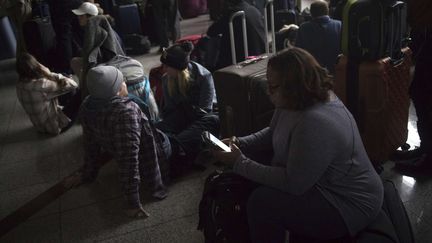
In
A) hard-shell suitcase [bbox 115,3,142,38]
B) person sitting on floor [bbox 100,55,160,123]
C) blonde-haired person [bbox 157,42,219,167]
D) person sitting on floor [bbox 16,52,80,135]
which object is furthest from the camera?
hard-shell suitcase [bbox 115,3,142,38]

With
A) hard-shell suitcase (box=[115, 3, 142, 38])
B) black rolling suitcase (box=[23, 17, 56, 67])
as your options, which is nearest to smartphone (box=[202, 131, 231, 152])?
black rolling suitcase (box=[23, 17, 56, 67])

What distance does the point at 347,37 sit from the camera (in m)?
2.28

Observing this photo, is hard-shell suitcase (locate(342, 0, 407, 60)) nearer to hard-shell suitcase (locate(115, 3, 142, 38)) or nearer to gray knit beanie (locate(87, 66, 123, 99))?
gray knit beanie (locate(87, 66, 123, 99))

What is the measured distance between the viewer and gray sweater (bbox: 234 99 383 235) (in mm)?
1460

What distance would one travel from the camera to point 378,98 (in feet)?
7.57

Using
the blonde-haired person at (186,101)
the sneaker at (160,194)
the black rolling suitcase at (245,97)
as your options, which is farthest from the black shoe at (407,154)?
the sneaker at (160,194)

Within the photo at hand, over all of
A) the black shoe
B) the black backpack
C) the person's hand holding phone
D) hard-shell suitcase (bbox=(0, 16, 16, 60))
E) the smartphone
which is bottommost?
the black shoe

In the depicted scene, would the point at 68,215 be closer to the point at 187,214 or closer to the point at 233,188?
the point at 187,214

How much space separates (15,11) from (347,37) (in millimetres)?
4568

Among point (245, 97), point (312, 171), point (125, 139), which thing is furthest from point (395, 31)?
point (125, 139)

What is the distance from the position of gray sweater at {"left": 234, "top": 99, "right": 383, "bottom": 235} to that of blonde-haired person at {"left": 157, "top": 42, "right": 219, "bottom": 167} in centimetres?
131

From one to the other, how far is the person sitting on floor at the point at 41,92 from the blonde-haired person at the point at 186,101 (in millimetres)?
1262

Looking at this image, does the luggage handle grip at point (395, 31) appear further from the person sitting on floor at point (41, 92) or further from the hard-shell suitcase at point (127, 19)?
the hard-shell suitcase at point (127, 19)

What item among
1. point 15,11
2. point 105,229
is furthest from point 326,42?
point 15,11
